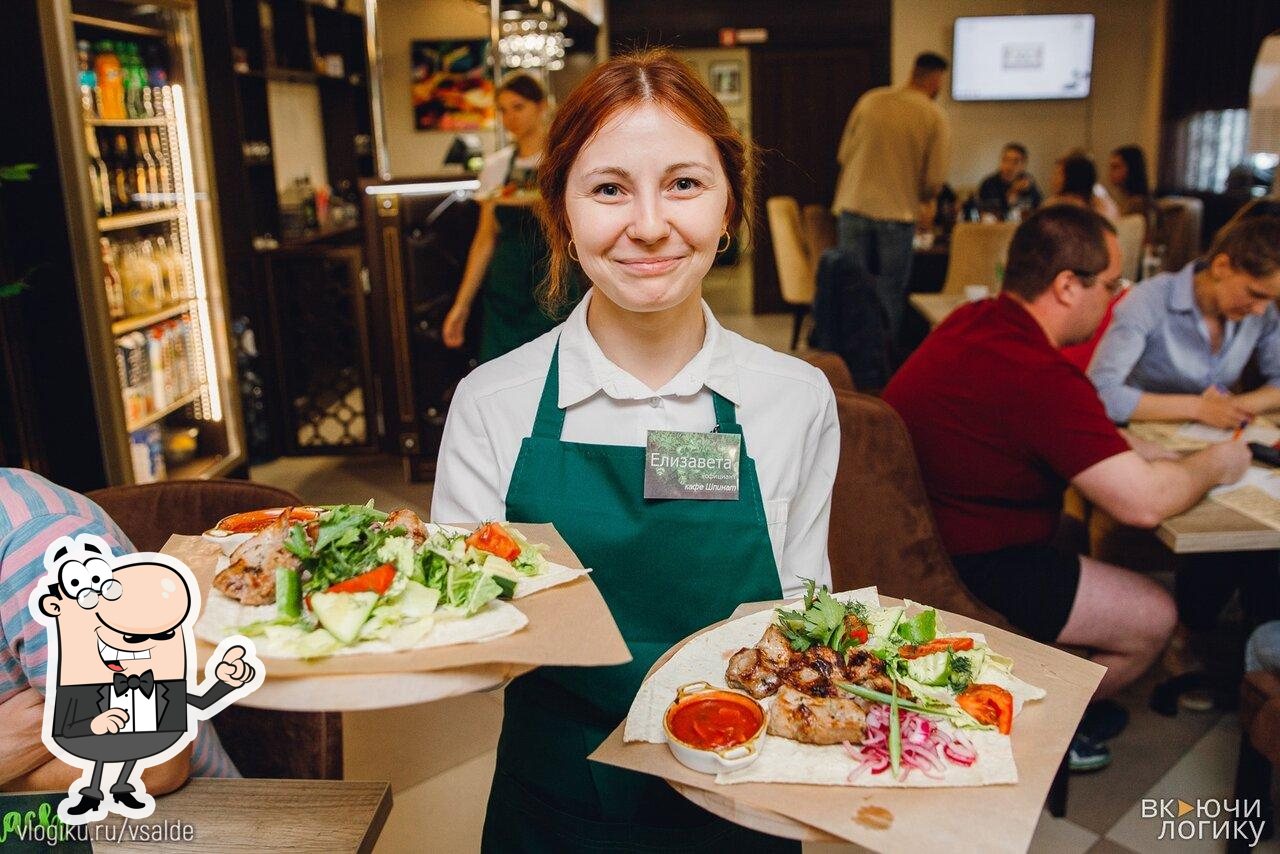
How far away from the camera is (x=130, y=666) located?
0.85 meters

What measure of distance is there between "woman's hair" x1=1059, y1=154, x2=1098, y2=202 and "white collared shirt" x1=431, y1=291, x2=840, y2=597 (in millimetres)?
5289

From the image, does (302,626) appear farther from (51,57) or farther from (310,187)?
(310,187)

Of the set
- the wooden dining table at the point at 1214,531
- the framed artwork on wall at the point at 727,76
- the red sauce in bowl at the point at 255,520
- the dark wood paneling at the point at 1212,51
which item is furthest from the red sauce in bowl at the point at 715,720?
the framed artwork on wall at the point at 727,76

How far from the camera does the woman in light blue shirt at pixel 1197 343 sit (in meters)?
2.91

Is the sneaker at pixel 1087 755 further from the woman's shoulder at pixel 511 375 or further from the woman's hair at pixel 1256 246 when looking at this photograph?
the woman's shoulder at pixel 511 375

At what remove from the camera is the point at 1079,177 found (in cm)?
609

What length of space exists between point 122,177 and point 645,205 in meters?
3.33

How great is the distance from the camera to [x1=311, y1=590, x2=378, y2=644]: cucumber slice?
892 mm

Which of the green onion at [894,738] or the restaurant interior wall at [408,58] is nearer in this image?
the green onion at [894,738]

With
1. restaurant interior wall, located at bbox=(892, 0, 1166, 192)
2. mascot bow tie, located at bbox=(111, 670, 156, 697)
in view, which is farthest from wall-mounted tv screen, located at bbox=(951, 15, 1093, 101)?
mascot bow tie, located at bbox=(111, 670, 156, 697)

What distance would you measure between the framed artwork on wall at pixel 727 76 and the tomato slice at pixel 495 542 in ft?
30.5

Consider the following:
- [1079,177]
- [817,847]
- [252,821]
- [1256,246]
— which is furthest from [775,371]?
[1079,177]

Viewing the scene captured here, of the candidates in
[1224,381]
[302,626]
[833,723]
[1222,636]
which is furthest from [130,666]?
[1222,636]

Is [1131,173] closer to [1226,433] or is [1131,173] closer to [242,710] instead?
[1226,433]
